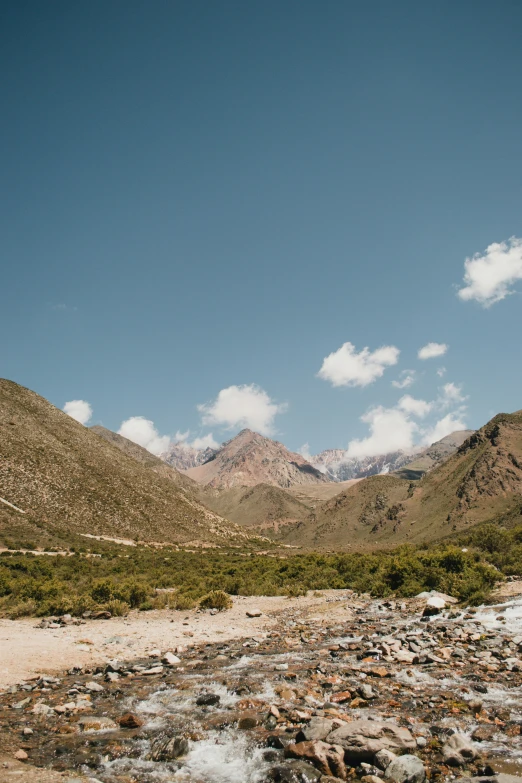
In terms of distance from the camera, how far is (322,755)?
6.19 meters

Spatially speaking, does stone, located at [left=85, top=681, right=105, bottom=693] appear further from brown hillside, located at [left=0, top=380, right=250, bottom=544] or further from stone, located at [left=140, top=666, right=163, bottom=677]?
brown hillside, located at [left=0, top=380, right=250, bottom=544]

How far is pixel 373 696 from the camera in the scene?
28.8 feet

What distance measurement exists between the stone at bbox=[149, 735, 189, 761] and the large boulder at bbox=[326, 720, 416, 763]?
242cm

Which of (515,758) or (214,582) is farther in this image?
(214,582)

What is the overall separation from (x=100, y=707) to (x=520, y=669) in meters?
10.0

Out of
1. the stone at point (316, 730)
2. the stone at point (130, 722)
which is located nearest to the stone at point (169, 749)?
the stone at point (130, 722)

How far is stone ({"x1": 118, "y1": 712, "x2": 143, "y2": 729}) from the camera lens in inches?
310

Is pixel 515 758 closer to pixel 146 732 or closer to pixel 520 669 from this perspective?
pixel 520 669

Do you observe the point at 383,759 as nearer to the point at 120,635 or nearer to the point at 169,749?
the point at 169,749

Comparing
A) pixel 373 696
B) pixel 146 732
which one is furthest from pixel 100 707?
pixel 373 696

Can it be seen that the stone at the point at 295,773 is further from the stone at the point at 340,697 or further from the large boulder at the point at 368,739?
the stone at the point at 340,697

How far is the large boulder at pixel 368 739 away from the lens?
630cm

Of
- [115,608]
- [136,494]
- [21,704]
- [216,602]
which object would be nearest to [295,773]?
[21,704]

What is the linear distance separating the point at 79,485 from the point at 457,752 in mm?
82098
